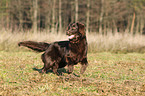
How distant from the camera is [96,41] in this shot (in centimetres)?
1316

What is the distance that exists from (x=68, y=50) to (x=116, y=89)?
1570mm

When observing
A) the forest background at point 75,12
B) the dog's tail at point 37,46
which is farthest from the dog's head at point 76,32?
the forest background at point 75,12

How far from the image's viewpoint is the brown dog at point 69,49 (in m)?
4.70

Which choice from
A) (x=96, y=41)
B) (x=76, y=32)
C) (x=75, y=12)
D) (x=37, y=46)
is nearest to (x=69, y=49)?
(x=76, y=32)

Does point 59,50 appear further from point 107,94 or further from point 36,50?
point 107,94

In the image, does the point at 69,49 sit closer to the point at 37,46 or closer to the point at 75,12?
the point at 37,46

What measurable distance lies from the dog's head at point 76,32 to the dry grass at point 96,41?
26.0 feet

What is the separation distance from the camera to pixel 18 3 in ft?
123

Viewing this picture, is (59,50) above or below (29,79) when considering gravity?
above

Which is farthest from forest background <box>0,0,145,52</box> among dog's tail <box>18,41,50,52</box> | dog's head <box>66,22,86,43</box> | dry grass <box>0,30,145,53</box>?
dog's head <box>66,22,86,43</box>

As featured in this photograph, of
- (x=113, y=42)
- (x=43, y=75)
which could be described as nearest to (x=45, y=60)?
(x=43, y=75)

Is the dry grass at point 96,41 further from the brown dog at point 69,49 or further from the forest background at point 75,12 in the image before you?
the brown dog at point 69,49

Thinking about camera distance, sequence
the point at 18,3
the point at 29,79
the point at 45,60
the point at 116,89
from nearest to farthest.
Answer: the point at 116,89 → the point at 29,79 → the point at 45,60 → the point at 18,3

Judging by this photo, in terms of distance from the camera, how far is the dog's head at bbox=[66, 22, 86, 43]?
4663 mm
